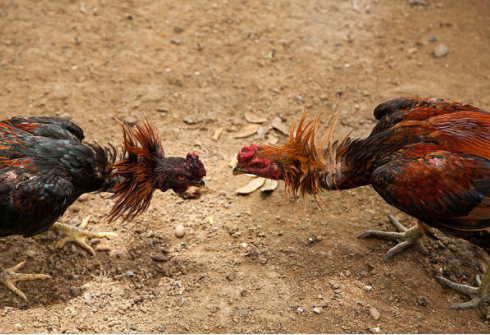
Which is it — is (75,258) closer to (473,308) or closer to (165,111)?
(165,111)

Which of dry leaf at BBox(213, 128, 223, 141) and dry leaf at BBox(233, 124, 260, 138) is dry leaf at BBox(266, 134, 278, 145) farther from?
dry leaf at BBox(213, 128, 223, 141)

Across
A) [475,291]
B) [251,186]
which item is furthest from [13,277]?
[475,291]

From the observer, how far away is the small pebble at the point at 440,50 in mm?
6801

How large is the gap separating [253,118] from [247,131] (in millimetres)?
280

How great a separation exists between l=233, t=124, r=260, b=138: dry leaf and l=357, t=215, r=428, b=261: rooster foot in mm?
2029

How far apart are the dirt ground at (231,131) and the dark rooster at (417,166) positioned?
508mm

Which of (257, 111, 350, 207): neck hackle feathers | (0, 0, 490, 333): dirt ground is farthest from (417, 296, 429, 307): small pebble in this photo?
(257, 111, 350, 207): neck hackle feathers

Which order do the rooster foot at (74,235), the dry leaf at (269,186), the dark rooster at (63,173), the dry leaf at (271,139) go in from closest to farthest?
the dark rooster at (63,173) → the rooster foot at (74,235) → the dry leaf at (269,186) → the dry leaf at (271,139)

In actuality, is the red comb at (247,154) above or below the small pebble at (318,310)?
above

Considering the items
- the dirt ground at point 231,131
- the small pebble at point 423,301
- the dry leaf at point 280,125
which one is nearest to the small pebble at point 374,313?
the dirt ground at point 231,131

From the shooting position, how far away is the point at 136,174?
4102 millimetres

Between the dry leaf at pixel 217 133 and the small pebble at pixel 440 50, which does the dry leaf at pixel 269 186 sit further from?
the small pebble at pixel 440 50

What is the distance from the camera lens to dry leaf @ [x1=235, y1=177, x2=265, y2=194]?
5.08 meters

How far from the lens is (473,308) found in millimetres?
4020
